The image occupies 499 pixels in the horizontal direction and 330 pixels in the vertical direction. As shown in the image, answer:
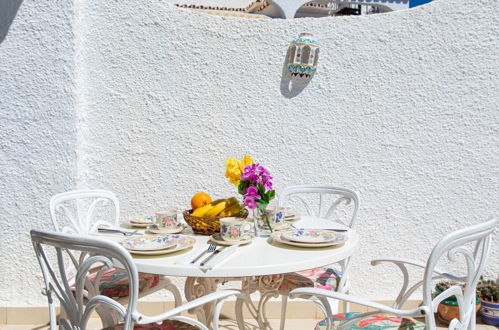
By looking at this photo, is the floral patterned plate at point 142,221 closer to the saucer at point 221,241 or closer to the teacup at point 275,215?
the saucer at point 221,241

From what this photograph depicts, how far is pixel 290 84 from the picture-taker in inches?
103

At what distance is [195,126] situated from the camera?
8.41 ft

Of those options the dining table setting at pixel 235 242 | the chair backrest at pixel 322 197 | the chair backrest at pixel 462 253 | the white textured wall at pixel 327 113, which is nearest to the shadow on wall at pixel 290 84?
the white textured wall at pixel 327 113

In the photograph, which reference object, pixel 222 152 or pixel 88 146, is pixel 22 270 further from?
pixel 222 152

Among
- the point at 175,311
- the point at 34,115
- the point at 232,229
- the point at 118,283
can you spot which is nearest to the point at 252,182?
the point at 232,229

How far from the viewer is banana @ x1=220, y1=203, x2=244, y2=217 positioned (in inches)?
60.2

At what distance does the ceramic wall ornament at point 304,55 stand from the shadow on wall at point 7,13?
171cm

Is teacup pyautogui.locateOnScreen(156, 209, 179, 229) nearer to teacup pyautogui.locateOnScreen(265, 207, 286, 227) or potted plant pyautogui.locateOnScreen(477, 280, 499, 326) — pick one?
teacup pyautogui.locateOnScreen(265, 207, 286, 227)

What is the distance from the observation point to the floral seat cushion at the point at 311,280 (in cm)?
180

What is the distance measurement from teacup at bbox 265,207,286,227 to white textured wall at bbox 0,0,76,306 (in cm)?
146

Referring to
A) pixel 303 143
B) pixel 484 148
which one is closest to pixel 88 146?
pixel 303 143

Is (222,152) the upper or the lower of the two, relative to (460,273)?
upper

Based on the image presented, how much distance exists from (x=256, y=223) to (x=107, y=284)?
721 mm

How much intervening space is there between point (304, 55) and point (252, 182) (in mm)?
1378
